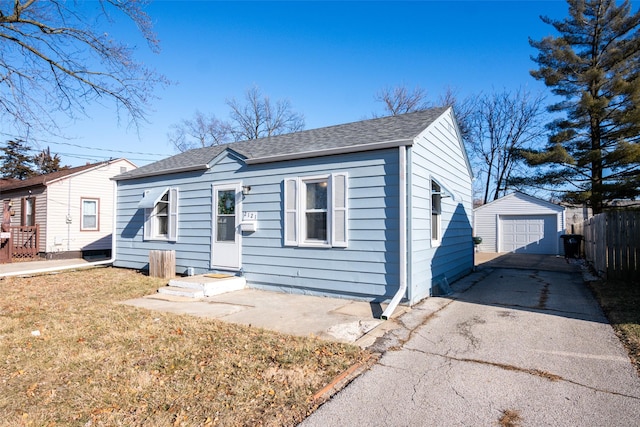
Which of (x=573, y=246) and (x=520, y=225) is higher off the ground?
(x=520, y=225)

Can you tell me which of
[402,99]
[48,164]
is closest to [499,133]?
[402,99]

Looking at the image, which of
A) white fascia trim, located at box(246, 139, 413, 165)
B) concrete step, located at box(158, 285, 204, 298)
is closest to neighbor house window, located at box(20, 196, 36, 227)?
concrete step, located at box(158, 285, 204, 298)

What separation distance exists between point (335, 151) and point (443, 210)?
329cm

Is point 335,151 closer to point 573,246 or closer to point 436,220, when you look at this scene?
point 436,220

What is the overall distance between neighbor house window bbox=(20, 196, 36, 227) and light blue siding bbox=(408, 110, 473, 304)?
1819 cm

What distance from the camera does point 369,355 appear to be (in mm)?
4020

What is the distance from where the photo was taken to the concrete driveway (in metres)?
2.79

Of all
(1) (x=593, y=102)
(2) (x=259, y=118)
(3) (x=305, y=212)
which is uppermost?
(2) (x=259, y=118)

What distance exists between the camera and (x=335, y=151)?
699 cm

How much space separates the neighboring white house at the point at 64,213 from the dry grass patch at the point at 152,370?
473 inches

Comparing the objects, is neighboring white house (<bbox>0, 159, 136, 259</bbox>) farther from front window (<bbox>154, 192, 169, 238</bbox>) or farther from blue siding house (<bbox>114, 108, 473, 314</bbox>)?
blue siding house (<bbox>114, 108, 473, 314</bbox>)

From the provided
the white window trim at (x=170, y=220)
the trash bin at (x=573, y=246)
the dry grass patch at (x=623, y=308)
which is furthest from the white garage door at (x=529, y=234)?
the white window trim at (x=170, y=220)

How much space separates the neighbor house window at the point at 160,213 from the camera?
32.3ft

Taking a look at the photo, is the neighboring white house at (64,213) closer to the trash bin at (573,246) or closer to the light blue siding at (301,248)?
the light blue siding at (301,248)
